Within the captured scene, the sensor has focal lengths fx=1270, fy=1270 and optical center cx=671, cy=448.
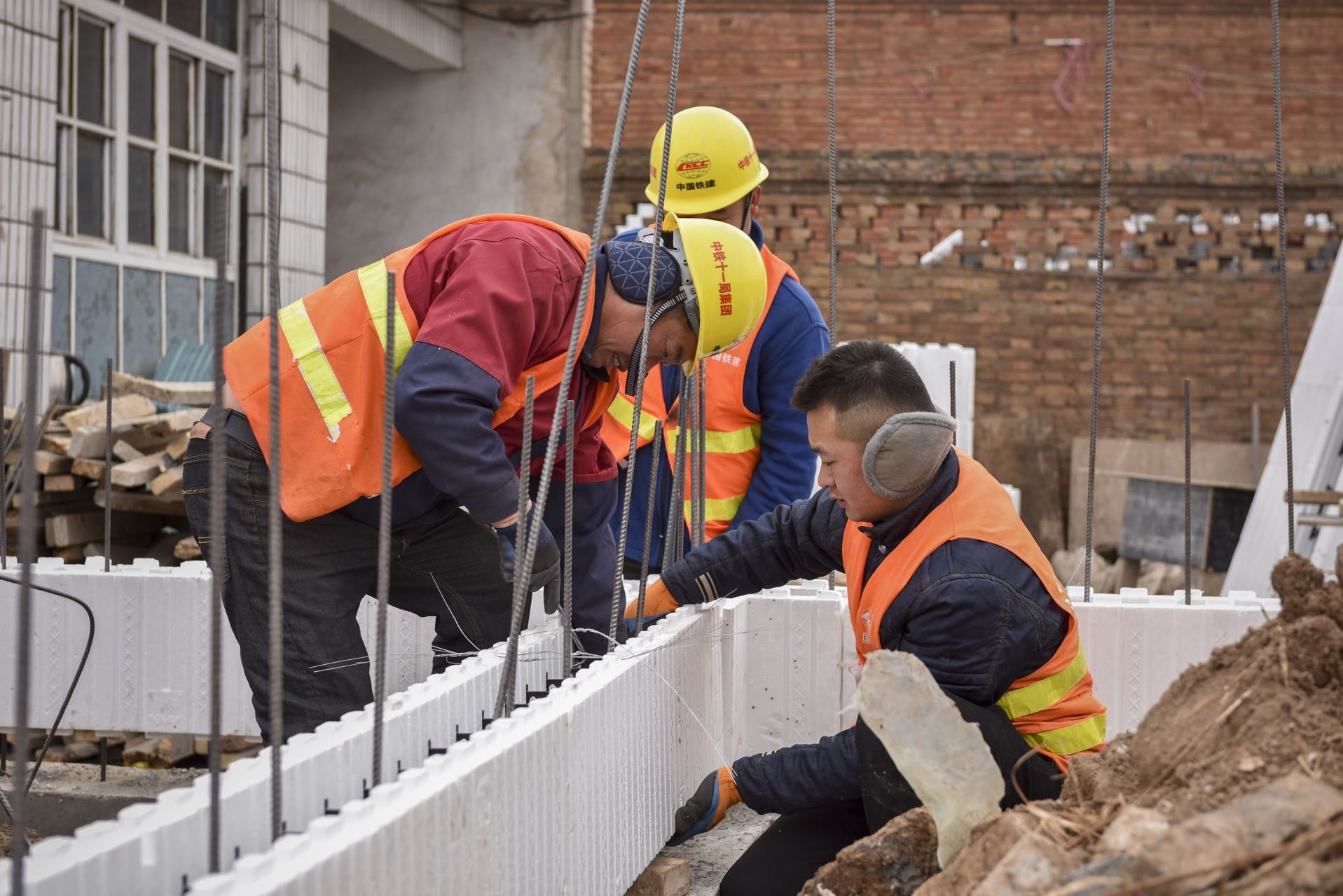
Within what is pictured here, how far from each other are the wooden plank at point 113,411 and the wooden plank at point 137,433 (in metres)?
0.04

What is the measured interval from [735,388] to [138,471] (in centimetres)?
339

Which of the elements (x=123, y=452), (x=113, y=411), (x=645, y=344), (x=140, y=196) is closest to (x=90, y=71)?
(x=140, y=196)

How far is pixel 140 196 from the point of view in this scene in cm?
732

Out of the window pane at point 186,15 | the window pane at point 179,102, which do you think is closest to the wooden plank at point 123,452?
the window pane at point 179,102

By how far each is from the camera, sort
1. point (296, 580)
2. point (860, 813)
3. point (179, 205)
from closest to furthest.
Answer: point (296, 580) → point (860, 813) → point (179, 205)

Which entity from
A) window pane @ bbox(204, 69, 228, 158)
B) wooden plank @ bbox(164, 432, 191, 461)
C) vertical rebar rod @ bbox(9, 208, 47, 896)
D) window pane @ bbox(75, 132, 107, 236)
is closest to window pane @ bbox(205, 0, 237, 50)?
window pane @ bbox(204, 69, 228, 158)

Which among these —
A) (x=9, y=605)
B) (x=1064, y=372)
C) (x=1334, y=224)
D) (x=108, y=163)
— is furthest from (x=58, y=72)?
(x=1334, y=224)

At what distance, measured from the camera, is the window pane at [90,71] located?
22.0ft

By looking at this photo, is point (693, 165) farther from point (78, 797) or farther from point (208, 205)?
point (208, 205)

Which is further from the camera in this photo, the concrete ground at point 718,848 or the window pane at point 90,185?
the window pane at point 90,185

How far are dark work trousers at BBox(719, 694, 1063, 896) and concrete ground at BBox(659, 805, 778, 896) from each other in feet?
1.13

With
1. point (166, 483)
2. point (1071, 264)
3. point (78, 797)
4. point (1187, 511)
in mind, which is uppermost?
point (1071, 264)

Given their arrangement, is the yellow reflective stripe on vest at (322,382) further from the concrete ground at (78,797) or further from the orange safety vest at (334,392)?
the concrete ground at (78,797)

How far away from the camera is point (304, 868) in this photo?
1.52m
